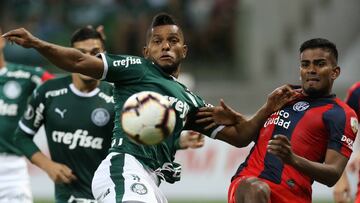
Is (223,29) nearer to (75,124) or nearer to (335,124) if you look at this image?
(75,124)

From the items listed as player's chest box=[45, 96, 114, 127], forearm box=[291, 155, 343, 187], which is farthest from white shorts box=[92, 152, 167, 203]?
player's chest box=[45, 96, 114, 127]

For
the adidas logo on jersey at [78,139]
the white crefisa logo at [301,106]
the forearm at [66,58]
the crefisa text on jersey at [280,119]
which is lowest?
the adidas logo on jersey at [78,139]

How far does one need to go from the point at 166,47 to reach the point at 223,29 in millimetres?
11223

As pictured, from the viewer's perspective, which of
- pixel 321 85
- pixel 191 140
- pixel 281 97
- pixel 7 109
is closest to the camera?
pixel 321 85

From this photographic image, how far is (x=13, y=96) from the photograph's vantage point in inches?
354

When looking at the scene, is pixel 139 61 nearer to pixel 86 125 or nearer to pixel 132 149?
pixel 132 149

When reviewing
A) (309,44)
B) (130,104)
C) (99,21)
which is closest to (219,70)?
(99,21)

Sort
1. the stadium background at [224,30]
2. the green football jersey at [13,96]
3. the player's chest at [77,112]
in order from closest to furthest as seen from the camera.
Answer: the player's chest at [77,112]
the green football jersey at [13,96]
the stadium background at [224,30]

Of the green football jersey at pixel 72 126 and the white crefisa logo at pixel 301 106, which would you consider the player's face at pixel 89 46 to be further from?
the white crefisa logo at pixel 301 106

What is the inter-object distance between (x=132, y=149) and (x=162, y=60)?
2.63ft

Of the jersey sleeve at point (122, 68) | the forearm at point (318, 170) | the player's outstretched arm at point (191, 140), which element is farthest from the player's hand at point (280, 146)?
the player's outstretched arm at point (191, 140)

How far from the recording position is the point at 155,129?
5570 mm

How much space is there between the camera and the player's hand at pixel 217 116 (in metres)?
6.82

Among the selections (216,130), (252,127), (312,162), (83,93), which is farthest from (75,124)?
(312,162)
